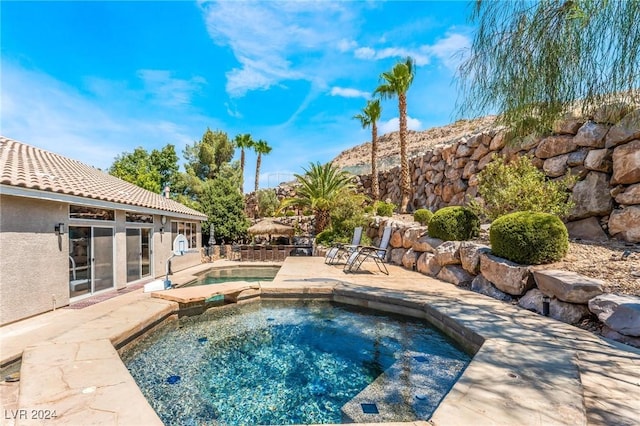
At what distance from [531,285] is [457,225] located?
345 centimetres

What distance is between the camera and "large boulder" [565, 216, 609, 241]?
750 centimetres

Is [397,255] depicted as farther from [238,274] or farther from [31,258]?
[31,258]

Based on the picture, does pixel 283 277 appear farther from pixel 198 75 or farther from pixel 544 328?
pixel 198 75

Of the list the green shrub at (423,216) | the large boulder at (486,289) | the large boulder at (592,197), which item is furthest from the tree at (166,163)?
the large boulder at (592,197)

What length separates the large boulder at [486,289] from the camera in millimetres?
6360

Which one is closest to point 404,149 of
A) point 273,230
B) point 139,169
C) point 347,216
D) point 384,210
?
point 384,210

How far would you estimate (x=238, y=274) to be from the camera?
12.6m

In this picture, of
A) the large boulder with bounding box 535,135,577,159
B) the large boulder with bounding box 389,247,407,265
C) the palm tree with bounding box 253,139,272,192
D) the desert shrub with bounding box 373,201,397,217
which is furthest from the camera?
the palm tree with bounding box 253,139,272,192

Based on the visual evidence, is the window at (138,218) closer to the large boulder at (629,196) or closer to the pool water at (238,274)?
the pool water at (238,274)

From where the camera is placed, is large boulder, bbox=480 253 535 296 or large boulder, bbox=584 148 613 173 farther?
large boulder, bbox=584 148 613 173

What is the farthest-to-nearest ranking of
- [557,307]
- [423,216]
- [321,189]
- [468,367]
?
1. [321,189]
2. [423,216]
3. [557,307]
4. [468,367]

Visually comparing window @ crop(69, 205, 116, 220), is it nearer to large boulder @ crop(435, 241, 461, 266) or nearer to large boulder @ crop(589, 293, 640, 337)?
large boulder @ crop(435, 241, 461, 266)

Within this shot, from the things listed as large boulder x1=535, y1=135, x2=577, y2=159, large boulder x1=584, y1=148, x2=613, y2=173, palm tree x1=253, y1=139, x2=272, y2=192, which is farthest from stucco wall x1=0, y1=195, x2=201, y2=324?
palm tree x1=253, y1=139, x2=272, y2=192

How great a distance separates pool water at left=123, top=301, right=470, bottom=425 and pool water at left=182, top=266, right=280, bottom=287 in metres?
5.05
